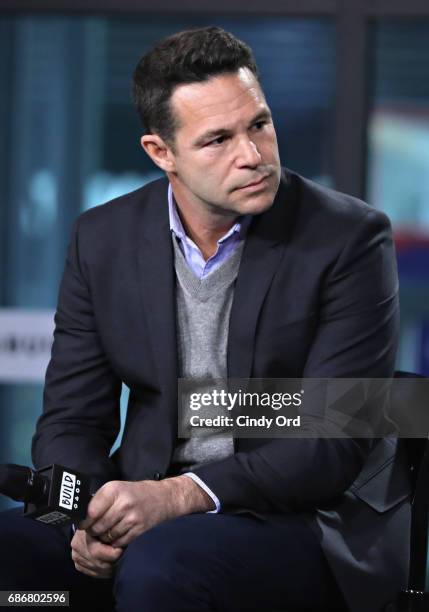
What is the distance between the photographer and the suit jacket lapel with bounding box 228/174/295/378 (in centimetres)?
248

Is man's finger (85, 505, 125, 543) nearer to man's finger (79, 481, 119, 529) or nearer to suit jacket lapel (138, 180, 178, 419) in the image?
man's finger (79, 481, 119, 529)

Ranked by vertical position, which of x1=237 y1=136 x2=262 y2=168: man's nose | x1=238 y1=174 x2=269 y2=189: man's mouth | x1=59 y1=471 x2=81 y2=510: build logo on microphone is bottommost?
x1=59 y1=471 x2=81 y2=510: build logo on microphone

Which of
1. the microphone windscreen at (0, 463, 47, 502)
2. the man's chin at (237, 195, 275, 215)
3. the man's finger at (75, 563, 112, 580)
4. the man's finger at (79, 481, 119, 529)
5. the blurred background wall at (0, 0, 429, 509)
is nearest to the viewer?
the microphone windscreen at (0, 463, 47, 502)

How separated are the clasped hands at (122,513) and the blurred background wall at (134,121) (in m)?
2.02

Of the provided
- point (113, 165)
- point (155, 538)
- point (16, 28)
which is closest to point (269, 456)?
point (155, 538)

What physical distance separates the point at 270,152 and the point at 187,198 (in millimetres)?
234

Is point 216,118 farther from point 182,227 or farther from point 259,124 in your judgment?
point 182,227

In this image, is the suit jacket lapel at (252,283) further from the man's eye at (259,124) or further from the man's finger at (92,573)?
the man's finger at (92,573)

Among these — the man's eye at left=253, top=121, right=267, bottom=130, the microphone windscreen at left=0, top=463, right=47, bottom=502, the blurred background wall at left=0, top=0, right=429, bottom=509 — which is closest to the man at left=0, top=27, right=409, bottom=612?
the man's eye at left=253, top=121, right=267, bottom=130

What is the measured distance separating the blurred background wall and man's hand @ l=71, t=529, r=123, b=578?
2.06 m

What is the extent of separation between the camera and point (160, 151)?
2650 mm

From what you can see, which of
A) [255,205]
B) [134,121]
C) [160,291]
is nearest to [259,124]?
[255,205]

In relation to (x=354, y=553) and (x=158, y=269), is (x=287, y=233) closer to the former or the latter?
(x=158, y=269)

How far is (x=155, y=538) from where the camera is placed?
2.19 meters
